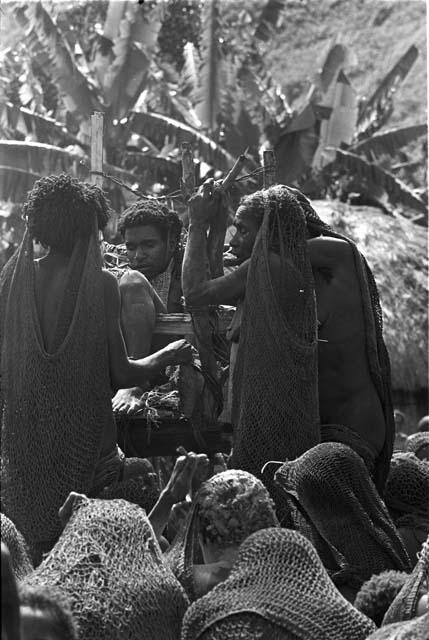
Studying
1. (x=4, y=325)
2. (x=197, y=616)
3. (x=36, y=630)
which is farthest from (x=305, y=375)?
(x=36, y=630)

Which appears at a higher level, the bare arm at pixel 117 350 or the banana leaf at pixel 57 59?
the banana leaf at pixel 57 59

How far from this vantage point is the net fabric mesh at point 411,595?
461 centimetres

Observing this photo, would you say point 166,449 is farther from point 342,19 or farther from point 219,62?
point 342,19

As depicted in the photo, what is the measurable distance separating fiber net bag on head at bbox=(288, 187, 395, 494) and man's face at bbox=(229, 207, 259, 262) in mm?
323

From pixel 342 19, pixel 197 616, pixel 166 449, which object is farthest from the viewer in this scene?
pixel 342 19

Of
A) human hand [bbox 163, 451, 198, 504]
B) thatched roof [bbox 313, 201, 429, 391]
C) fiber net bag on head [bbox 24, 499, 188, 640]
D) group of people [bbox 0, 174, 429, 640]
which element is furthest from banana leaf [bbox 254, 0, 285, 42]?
fiber net bag on head [bbox 24, 499, 188, 640]

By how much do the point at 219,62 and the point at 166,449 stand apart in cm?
1426

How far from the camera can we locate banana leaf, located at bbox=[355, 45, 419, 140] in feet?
76.1

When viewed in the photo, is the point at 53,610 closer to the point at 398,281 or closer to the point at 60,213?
the point at 60,213

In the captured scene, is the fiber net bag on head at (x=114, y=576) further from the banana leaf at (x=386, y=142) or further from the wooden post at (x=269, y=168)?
the banana leaf at (x=386, y=142)

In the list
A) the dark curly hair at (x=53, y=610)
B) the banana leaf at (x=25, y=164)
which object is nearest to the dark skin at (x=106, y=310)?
the dark curly hair at (x=53, y=610)

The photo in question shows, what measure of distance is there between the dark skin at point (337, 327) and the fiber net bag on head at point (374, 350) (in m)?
0.03

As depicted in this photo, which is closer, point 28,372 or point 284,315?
point 28,372

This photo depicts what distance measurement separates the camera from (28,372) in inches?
241
